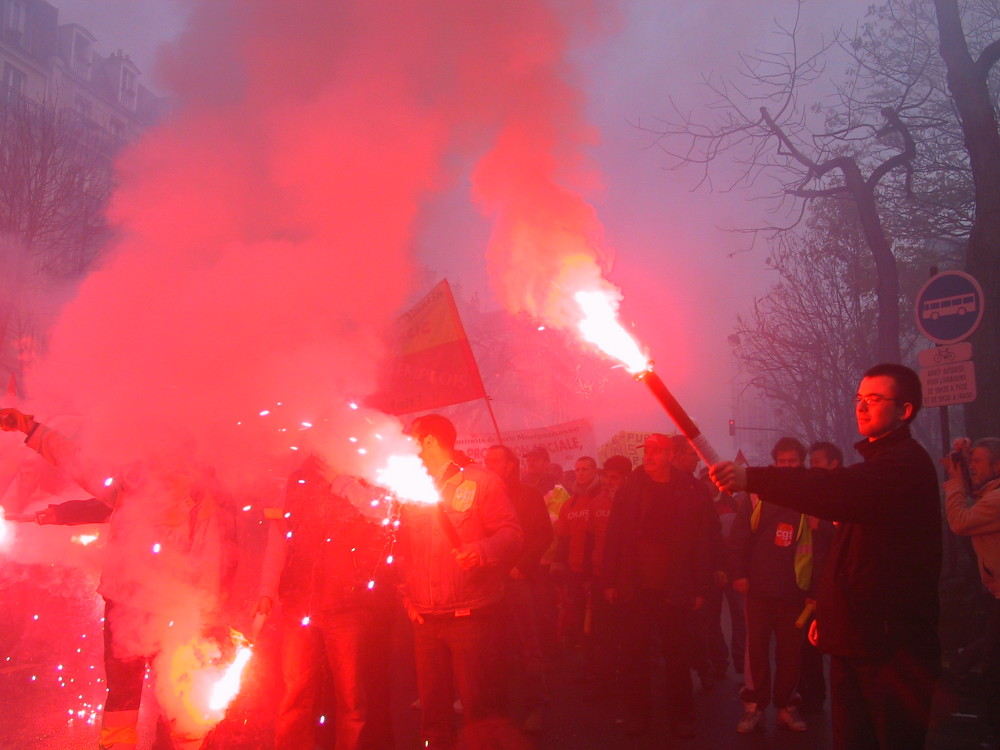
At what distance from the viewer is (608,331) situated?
3.86 meters

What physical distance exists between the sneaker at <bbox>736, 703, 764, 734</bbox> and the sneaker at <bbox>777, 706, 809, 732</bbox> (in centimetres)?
15

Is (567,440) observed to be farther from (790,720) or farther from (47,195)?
(47,195)

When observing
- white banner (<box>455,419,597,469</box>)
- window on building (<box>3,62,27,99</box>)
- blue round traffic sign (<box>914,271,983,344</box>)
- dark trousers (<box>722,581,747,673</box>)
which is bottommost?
dark trousers (<box>722,581,747,673</box>)

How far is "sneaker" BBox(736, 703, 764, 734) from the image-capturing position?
6.03 m

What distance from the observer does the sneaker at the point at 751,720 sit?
→ 6.03 m

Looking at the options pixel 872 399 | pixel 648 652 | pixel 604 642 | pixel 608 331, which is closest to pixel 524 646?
pixel 604 642

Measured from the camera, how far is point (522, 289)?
5.16m

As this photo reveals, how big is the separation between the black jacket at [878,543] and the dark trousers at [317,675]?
8.98 feet

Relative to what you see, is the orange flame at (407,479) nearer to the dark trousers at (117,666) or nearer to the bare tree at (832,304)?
the dark trousers at (117,666)

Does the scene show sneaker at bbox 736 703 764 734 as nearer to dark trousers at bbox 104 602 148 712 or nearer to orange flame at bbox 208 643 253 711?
orange flame at bbox 208 643 253 711

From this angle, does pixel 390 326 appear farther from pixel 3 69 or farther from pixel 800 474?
pixel 3 69

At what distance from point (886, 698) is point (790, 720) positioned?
127 inches

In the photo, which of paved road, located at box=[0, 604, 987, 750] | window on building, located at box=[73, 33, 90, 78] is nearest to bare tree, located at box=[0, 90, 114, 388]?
paved road, located at box=[0, 604, 987, 750]

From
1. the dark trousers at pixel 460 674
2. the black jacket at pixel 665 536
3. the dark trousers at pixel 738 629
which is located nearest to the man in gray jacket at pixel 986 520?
the black jacket at pixel 665 536
